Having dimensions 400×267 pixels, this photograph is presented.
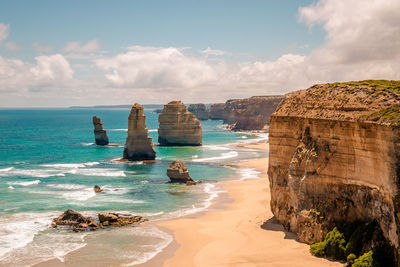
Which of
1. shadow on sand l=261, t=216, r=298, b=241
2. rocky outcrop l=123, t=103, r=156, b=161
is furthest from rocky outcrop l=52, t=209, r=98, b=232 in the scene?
rocky outcrop l=123, t=103, r=156, b=161

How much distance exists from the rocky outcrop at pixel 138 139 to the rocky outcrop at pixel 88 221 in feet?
116

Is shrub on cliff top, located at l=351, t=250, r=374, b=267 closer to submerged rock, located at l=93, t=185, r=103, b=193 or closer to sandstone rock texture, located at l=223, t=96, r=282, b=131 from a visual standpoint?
submerged rock, located at l=93, t=185, r=103, b=193

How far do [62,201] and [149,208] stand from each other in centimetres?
920

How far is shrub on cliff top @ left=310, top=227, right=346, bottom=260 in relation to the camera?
799 inches

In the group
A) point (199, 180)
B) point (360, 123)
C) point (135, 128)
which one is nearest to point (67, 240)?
point (360, 123)

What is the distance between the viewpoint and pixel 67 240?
28.1m

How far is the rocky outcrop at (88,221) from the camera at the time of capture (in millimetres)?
30984

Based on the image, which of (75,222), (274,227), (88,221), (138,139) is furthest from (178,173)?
(274,227)

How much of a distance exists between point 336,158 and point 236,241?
8623mm

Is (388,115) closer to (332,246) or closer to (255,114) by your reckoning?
(332,246)

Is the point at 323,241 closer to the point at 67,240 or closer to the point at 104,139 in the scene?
the point at 67,240

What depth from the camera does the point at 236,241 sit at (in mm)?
26016

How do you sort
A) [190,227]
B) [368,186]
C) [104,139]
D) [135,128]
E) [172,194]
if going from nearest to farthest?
[368,186]
[190,227]
[172,194]
[135,128]
[104,139]

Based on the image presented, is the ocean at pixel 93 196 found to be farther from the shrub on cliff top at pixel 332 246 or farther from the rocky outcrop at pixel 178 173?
the shrub on cliff top at pixel 332 246
